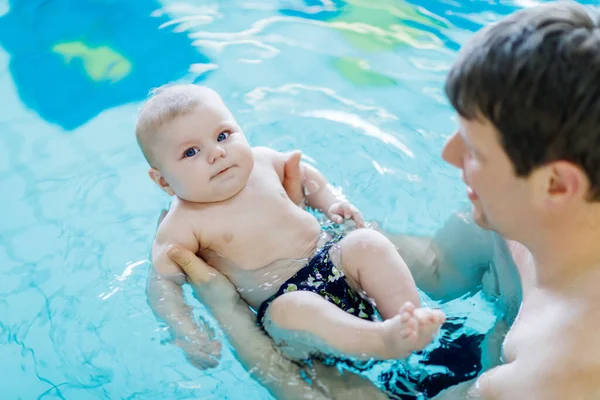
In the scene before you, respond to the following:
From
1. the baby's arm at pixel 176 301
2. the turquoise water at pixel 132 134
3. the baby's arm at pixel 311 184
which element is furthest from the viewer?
the baby's arm at pixel 311 184

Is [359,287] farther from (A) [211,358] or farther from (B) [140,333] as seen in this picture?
(B) [140,333]

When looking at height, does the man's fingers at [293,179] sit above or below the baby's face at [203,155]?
below

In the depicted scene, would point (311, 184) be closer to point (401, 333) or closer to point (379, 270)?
point (379, 270)

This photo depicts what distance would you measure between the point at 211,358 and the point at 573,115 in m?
1.06

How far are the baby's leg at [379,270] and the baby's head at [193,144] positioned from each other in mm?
390

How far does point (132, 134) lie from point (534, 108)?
77.4 inches

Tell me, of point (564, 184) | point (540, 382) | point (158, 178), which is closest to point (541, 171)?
point (564, 184)

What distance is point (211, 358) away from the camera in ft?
5.82

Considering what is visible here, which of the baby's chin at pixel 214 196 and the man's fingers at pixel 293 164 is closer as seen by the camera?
the baby's chin at pixel 214 196

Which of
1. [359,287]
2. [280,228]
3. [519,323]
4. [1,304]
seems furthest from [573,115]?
[1,304]

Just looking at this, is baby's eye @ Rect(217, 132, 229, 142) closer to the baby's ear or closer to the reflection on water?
the baby's ear

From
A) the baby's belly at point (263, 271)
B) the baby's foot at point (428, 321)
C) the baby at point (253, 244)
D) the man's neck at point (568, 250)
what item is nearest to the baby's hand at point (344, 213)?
the baby at point (253, 244)

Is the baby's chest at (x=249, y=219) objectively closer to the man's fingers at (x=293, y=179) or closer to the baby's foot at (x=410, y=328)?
the man's fingers at (x=293, y=179)

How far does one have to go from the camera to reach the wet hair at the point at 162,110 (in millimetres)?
1880
